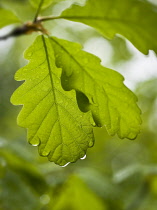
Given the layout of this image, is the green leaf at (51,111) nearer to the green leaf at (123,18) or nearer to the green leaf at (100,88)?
the green leaf at (100,88)

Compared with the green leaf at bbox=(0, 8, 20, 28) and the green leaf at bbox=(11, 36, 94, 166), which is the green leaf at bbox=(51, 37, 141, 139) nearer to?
the green leaf at bbox=(11, 36, 94, 166)

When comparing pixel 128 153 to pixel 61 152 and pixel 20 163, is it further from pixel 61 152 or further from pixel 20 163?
pixel 61 152

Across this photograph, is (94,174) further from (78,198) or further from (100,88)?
(100,88)

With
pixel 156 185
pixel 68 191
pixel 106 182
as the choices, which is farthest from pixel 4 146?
pixel 156 185

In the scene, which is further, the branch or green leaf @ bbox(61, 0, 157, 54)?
the branch

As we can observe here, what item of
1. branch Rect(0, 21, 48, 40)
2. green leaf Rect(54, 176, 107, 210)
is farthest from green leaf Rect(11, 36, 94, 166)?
green leaf Rect(54, 176, 107, 210)

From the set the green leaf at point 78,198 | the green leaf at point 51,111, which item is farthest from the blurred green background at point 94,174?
the green leaf at point 51,111
